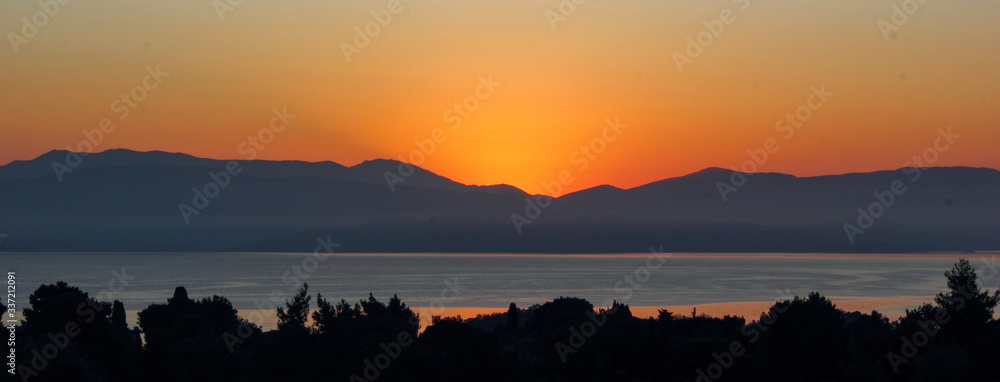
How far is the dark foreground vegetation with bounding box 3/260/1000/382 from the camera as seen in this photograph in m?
43.3

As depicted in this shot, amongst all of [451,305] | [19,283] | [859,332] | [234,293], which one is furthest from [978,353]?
[19,283]

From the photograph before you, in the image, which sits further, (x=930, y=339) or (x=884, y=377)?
(x=930, y=339)

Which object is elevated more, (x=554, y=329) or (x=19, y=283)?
(x=19, y=283)

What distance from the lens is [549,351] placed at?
49.9 meters

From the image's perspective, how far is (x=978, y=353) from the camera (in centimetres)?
4309

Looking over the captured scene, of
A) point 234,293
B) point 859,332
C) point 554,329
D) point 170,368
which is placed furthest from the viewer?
point 234,293

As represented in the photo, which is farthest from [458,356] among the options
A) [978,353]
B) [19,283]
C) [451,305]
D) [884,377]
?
[19,283]

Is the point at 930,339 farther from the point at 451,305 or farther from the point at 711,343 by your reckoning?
the point at 451,305

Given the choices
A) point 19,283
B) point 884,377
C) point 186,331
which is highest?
point 19,283

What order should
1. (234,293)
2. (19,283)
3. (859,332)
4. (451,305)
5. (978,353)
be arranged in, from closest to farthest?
(978,353) → (859,332) → (451,305) → (234,293) → (19,283)

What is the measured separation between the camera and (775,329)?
154ft

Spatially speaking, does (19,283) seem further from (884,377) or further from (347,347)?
(884,377)

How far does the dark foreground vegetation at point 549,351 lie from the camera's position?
43.3 m

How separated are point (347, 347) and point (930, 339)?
29.8 meters
